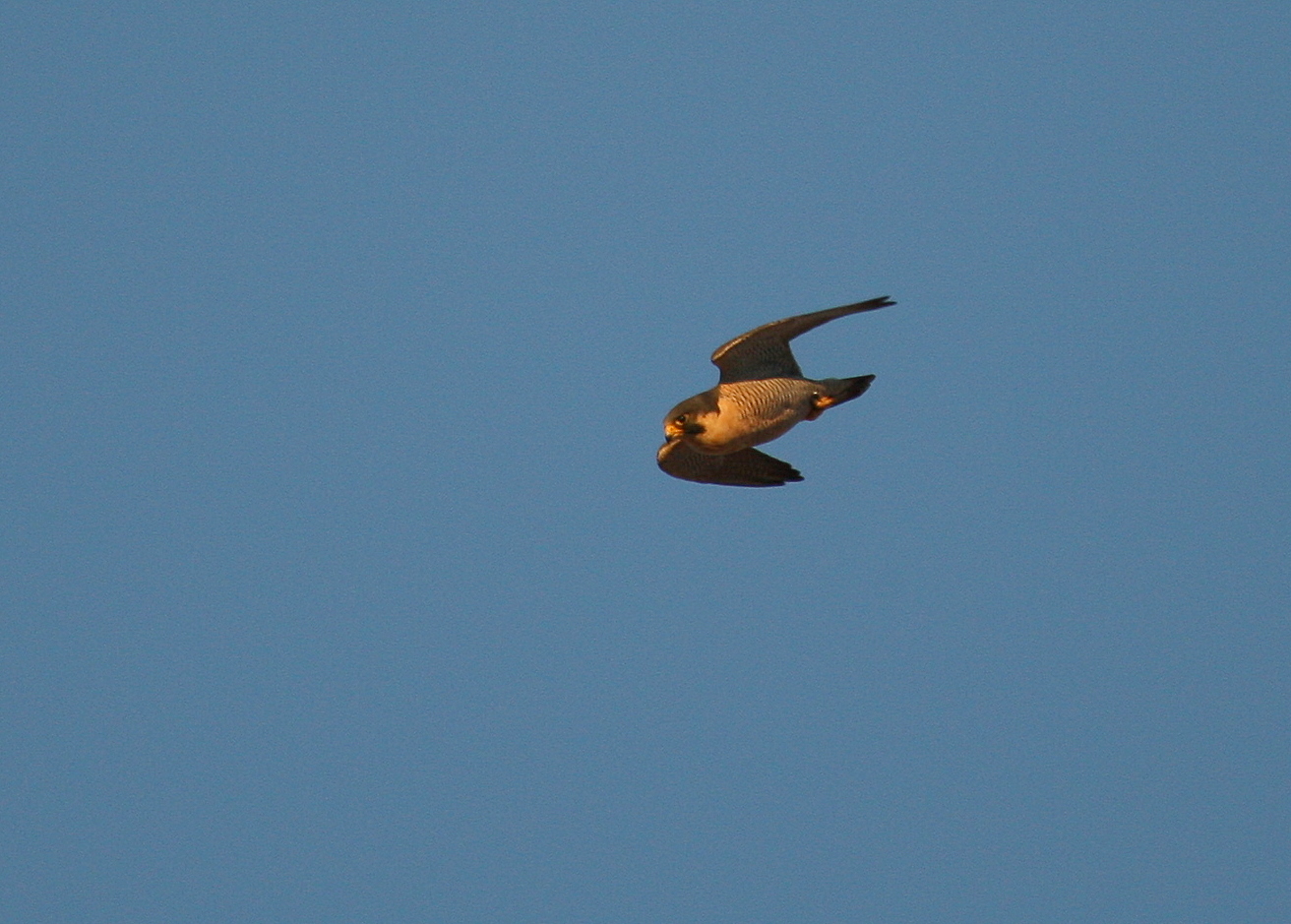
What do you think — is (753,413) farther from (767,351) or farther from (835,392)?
(835,392)

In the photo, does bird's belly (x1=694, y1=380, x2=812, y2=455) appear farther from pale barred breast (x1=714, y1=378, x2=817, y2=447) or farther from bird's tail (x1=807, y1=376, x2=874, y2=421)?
bird's tail (x1=807, y1=376, x2=874, y2=421)

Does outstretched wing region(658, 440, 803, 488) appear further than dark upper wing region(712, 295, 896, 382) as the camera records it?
Yes

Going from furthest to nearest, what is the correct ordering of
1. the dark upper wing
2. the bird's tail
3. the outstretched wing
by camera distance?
1. the outstretched wing
2. the bird's tail
3. the dark upper wing

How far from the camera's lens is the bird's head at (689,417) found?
17312 millimetres

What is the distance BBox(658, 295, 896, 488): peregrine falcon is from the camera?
17.3 metres

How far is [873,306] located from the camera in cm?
1639

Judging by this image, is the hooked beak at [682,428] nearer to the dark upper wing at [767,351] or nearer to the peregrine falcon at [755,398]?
the peregrine falcon at [755,398]

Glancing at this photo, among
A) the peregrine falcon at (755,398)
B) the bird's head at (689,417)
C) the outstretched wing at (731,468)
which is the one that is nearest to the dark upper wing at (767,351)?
the peregrine falcon at (755,398)

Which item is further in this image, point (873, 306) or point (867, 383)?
point (867, 383)

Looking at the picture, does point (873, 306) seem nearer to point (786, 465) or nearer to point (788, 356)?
point (788, 356)

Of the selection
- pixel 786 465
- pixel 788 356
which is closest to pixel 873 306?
pixel 788 356

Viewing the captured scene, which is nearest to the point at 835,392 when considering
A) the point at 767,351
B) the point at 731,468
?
the point at 767,351

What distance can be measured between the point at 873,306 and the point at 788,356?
73.9 inches

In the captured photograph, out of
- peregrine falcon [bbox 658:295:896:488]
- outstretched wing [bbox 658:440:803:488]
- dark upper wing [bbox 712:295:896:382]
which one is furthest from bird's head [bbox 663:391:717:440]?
outstretched wing [bbox 658:440:803:488]
